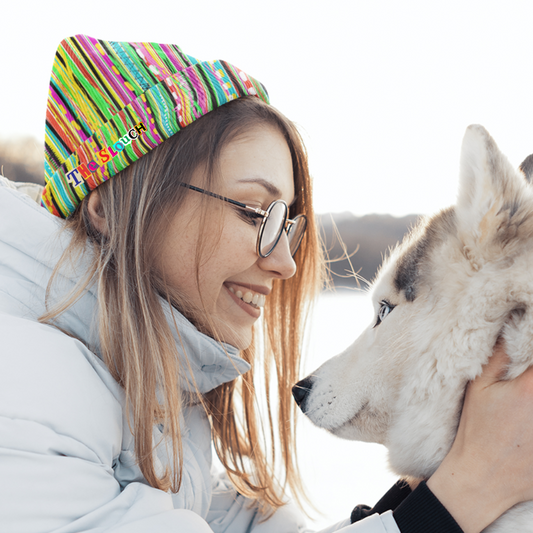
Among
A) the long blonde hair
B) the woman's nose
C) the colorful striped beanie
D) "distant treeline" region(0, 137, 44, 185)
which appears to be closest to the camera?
the long blonde hair

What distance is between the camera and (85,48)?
1206mm

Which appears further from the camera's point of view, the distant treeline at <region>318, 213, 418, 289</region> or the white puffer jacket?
the distant treeline at <region>318, 213, 418, 289</region>

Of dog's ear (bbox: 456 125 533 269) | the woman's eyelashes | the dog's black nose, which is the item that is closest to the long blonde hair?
the woman's eyelashes

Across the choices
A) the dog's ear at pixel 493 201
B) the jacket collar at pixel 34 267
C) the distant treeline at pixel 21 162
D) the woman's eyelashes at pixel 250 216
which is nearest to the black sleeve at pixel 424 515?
the dog's ear at pixel 493 201

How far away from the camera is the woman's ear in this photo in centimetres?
125

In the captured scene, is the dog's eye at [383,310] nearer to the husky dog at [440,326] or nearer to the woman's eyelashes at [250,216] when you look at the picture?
the husky dog at [440,326]

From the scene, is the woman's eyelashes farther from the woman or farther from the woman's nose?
the woman's nose

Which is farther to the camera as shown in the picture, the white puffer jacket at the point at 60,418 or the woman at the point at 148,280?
the woman at the point at 148,280

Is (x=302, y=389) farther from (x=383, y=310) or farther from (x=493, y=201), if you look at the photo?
(x=493, y=201)

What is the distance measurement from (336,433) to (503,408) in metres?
0.47

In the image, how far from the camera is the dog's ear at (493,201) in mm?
874

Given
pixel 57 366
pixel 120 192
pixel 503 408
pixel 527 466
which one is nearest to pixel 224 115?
pixel 120 192

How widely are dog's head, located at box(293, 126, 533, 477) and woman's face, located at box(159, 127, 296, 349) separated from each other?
0.38 metres

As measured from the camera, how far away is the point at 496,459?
86 centimetres
